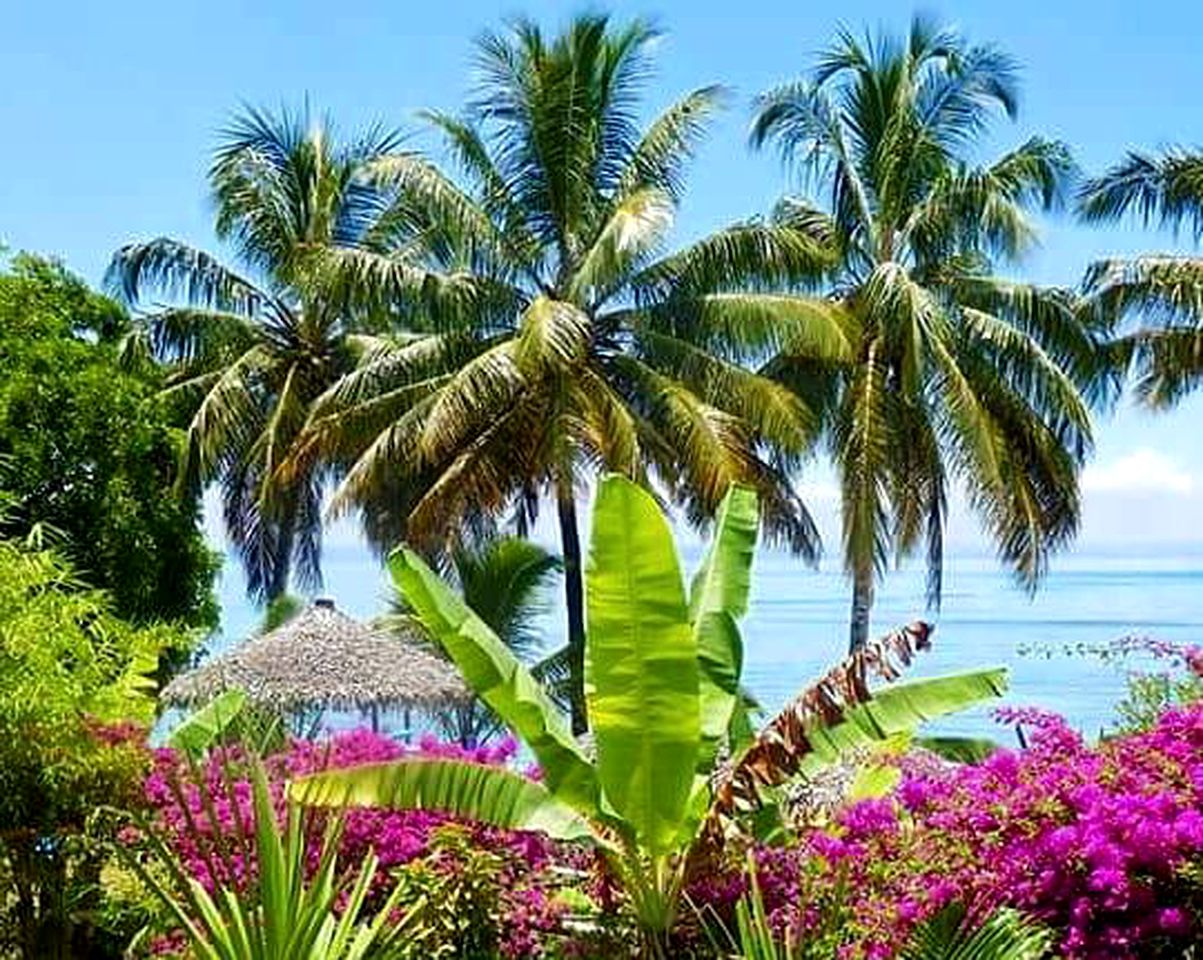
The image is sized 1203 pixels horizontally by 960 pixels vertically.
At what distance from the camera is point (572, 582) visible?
69.5ft

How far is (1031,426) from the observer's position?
73.6ft

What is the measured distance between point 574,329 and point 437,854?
10.8m

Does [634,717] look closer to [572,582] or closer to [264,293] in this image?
[572,582]

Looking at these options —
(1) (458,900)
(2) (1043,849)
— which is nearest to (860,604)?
(1) (458,900)

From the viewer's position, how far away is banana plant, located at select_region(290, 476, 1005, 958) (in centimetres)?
816

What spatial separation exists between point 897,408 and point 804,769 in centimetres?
1343

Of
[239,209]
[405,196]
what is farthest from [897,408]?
[239,209]

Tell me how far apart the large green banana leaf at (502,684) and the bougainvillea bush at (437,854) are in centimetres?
82

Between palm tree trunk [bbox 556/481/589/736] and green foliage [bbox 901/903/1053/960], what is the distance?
1306cm

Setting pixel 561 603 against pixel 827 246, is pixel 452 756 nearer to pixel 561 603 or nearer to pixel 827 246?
pixel 561 603

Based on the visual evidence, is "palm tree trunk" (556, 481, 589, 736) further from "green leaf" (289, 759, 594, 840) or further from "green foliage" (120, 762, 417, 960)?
"green foliage" (120, 762, 417, 960)

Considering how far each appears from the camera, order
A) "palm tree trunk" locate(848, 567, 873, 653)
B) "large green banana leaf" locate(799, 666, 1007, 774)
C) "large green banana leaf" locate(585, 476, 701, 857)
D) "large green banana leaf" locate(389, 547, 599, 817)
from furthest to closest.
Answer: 1. "palm tree trunk" locate(848, 567, 873, 653)
2. "large green banana leaf" locate(799, 666, 1007, 774)
3. "large green banana leaf" locate(389, 547, 599, 817)
4. "large green banana leaf" locate(585, 476, 701, 857)

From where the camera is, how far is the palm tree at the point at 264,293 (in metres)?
25.4

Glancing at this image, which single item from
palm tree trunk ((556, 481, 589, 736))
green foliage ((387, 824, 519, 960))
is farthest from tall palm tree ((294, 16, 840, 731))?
green foliage ((387, 824, 519, 960))
